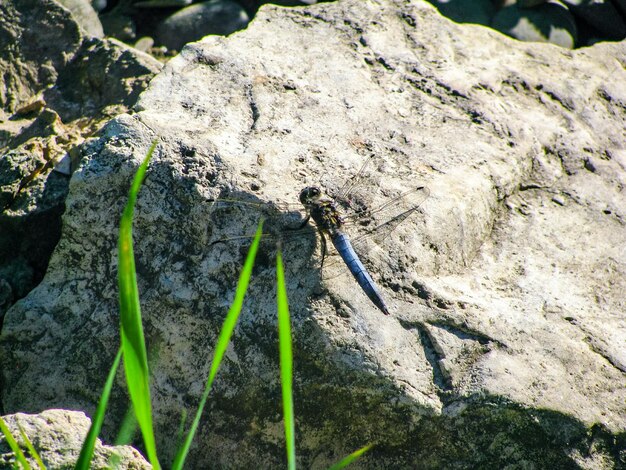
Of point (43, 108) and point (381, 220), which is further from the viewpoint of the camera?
point (43, 108)

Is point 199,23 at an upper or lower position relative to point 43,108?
lower

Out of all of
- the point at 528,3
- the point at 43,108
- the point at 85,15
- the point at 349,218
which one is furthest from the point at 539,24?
the point at 43,108

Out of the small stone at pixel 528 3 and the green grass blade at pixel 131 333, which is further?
the small stone at pixel 528 3

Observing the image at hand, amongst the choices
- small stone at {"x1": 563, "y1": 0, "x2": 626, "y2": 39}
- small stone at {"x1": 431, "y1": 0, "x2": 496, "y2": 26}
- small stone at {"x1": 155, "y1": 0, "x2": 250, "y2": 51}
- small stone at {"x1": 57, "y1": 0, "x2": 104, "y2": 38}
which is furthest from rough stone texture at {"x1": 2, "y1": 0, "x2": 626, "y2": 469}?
small stone at {"x1": 563, "y1": 0, "x2": 626, "y2": 39}

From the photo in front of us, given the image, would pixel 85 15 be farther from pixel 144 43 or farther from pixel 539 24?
pixel 539 24

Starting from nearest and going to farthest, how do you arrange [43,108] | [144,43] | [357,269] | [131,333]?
[131,333] → [357,269] → [43,108] → [144,43]

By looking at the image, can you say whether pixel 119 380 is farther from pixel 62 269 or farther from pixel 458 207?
pixel 458 207

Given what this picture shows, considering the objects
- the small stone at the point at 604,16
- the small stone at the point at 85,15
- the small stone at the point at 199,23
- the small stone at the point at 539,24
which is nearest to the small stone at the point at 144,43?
the small stone at the point at 199,23

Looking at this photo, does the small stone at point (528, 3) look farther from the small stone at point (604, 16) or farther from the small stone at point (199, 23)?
the small stone at point (199, 23)

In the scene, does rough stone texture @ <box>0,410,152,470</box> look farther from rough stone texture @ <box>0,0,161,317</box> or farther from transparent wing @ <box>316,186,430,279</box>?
transparent wing @ <box>316,186,430,279</box>
